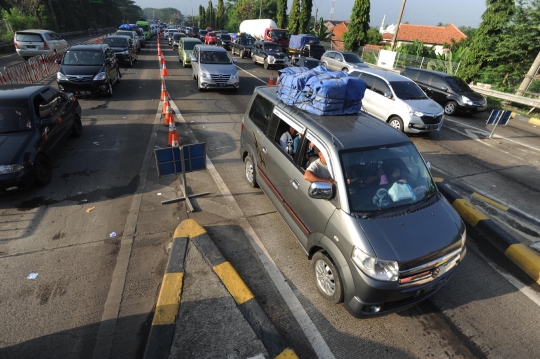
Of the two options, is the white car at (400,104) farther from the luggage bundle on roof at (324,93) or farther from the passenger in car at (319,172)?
the passenger in car at (319,172)

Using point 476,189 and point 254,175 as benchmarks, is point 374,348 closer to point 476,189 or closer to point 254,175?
point 254,175

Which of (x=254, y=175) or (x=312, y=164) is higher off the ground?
(x=312, y=164)

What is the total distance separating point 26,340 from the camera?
312 centimetres

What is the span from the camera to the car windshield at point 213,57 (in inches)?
544

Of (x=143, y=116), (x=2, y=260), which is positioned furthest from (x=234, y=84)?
(x=2, y=260)

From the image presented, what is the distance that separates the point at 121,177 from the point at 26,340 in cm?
→ 374

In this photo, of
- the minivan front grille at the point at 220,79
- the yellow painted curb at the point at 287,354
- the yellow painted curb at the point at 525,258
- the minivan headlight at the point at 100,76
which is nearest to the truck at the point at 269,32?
the minivan front grille at the point at 220,79

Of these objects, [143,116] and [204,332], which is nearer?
[204,332]

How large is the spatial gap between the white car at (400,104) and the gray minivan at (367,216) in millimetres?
5665

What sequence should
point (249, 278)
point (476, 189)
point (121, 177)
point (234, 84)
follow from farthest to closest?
1. point (234, 84)
2. point (476, 189)
3. point (121, 177)
4. point (249, 278)

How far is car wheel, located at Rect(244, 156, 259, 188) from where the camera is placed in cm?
596

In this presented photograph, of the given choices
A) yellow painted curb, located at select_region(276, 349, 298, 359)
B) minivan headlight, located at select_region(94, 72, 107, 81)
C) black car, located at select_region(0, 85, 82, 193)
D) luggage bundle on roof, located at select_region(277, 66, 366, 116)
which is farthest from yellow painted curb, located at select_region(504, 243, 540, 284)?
minivan headlight, located at select_region(94, 72, 107, 81)

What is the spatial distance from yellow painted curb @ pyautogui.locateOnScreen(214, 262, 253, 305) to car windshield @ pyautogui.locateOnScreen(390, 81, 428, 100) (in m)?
8.68

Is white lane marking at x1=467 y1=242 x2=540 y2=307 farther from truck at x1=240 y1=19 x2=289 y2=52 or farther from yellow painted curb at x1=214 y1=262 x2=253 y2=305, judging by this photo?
truck at x1=240 y1=19 x2=289 y2=52
